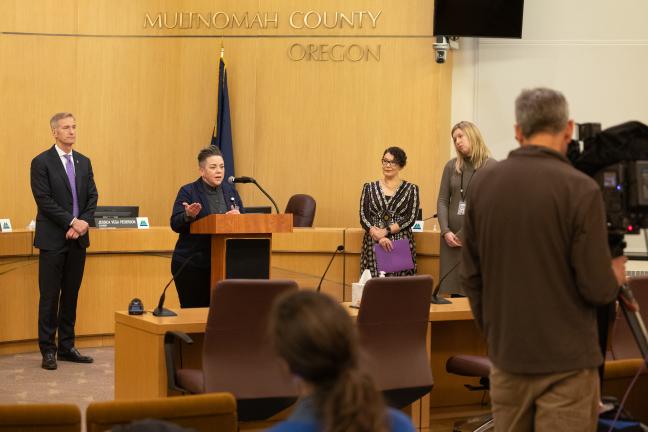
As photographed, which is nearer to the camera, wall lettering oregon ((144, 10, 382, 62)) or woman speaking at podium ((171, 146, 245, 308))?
woman speaking at podium ((171, 146, 245, 308))

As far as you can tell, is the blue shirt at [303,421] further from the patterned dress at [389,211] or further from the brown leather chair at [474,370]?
the patterned dress at [389,211]

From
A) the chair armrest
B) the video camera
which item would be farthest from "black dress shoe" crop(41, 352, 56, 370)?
the video camera

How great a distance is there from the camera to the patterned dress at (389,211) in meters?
7.73

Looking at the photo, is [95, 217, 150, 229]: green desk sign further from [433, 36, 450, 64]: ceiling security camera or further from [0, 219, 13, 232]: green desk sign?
[433, 36, 450, 64]: ceiling security camera

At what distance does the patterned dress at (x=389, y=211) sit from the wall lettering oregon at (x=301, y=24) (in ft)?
9.01

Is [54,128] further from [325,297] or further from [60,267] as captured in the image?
[325,297]

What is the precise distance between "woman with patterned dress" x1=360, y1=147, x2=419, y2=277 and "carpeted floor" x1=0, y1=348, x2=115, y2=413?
86.3 inches

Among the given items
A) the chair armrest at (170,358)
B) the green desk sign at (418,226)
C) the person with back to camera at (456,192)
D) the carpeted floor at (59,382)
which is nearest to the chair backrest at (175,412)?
the chair armrest at (170,358)

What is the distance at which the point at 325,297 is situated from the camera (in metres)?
2.00

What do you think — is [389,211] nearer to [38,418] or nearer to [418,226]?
[418,226]

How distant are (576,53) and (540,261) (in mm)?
7109

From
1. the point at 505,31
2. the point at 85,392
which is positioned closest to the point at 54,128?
the point at 85,392

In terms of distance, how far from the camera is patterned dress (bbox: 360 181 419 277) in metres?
7.73

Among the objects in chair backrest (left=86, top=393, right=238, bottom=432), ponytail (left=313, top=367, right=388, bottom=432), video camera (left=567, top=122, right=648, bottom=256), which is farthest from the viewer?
video camera (left=567, top=122, right=648, bottom=256)
